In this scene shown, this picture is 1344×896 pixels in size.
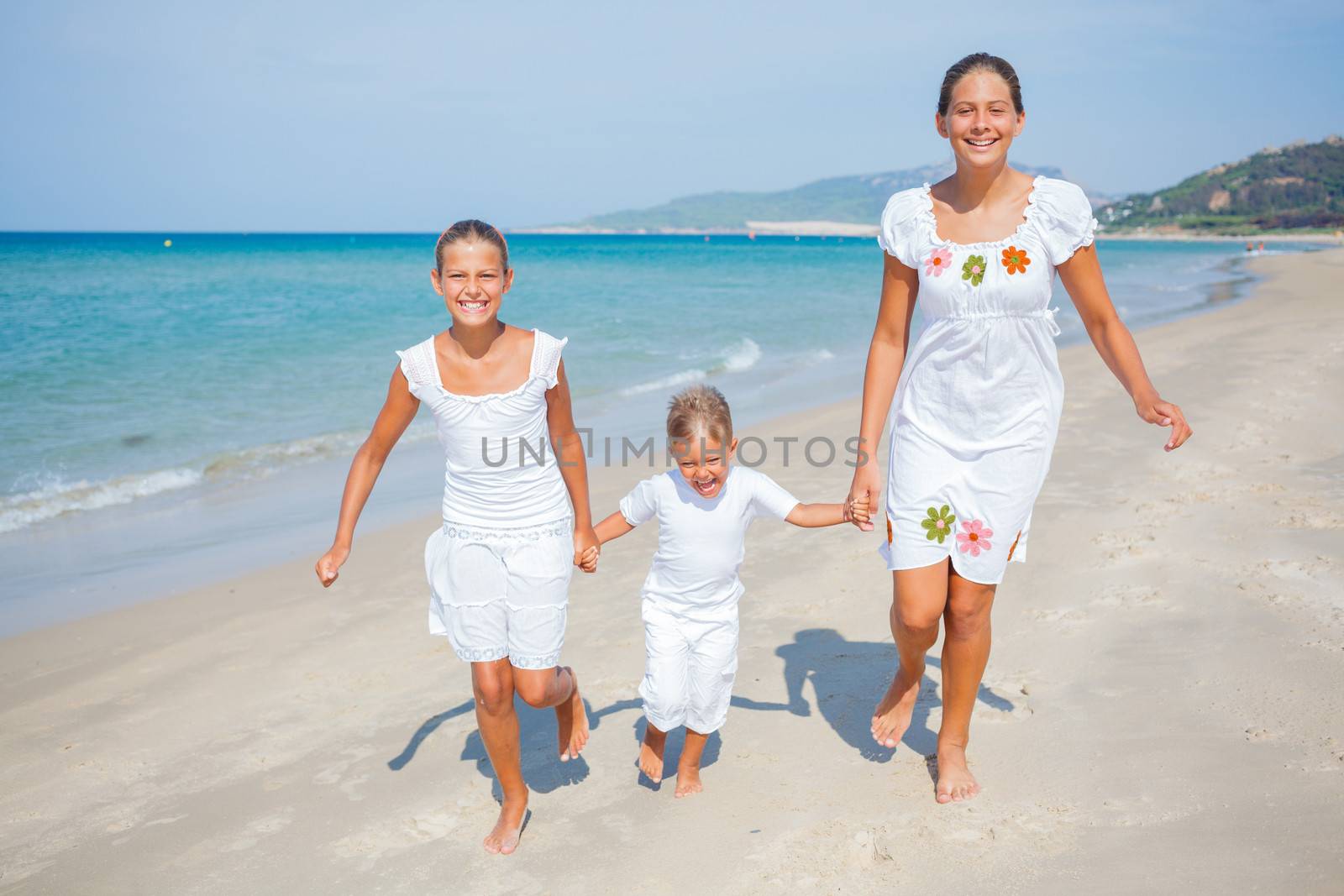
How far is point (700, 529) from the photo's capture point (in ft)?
10.7

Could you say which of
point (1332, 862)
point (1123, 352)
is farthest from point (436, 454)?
point (1332, 862)

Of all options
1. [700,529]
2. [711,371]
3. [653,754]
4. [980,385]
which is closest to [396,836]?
[653,754]

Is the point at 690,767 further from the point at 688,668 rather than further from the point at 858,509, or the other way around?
the point at 858,509

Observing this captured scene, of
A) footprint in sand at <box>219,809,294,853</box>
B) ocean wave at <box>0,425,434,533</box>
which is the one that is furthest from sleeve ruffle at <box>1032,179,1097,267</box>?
ocean wave at <box>0,425,434,533</box>

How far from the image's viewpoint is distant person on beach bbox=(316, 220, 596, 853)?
3146mm

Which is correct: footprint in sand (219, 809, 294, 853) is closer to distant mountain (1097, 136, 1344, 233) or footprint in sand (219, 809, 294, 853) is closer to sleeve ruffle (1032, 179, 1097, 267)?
sleeve ruffle (1032, 179, 1097, 267)

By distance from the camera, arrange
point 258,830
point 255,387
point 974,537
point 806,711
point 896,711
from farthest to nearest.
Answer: point 255,387 → point 806,711 → point 896,711 → point 258,830 → point 974,537

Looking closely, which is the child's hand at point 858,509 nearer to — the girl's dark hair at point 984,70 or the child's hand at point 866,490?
the child's hand at point 866,490

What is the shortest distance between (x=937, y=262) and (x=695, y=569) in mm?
1244

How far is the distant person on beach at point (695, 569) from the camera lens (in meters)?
3.25

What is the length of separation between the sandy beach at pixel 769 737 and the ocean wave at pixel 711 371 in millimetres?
7394

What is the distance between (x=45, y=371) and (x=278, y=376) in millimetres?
3334

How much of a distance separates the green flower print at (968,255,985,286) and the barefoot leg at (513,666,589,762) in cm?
181

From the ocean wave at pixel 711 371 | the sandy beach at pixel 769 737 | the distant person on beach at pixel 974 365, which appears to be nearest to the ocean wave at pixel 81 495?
the sandy beach at pixel 769 737
